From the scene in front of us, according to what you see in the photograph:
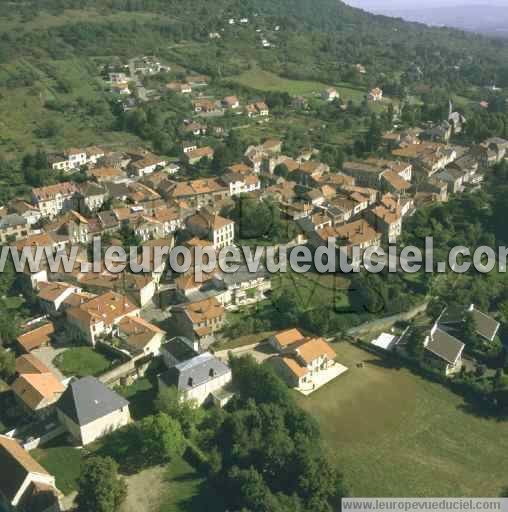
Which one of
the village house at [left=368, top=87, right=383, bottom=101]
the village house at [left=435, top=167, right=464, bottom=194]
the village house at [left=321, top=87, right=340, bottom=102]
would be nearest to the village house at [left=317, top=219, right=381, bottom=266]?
the village house at [left=435, top=167, right=464, bottom=194]

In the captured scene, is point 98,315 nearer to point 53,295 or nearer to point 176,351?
point 53,295

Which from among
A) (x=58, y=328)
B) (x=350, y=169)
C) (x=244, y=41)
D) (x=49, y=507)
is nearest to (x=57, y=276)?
(x=58, y=328)

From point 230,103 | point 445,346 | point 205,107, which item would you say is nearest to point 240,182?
point 445,346

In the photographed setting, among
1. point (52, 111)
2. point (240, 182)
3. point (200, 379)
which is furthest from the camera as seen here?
point (52, 111)

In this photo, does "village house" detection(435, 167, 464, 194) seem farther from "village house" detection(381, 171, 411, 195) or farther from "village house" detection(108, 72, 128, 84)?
"village house" detection(108, 72, 128, 84)

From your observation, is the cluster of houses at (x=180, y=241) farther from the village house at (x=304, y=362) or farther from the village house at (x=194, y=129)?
the village house at (x=194, y=129)
